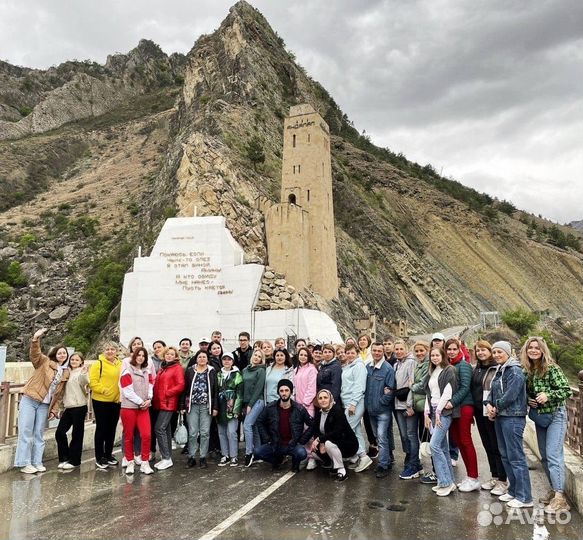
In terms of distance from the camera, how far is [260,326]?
55.2 ft

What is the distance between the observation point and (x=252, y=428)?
753cm

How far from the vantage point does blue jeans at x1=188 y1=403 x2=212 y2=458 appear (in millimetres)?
7406

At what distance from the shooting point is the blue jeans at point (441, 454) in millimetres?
5953

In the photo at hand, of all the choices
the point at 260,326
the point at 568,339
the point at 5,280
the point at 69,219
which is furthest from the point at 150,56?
the point at 260,326

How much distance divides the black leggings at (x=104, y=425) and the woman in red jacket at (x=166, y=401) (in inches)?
26.6

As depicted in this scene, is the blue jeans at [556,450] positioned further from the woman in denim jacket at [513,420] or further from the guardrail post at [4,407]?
the guardrail post at [4,407]

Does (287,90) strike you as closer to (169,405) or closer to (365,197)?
(365,197)

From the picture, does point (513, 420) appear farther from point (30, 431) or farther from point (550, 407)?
point (30, 431)

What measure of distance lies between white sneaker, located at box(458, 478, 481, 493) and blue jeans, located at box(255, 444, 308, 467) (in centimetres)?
207

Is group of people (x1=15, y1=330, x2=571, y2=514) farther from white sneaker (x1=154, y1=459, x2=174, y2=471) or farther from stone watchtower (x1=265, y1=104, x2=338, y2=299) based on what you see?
stone watchtower (x1=265, y1=104, x2=338, y2=299)

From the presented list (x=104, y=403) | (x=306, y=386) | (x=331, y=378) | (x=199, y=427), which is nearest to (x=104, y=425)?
(x=104, y=403)

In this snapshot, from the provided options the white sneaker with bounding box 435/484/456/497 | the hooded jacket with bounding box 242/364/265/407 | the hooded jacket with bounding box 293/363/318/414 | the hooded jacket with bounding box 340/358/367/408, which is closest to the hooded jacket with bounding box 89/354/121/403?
the hooded jacket with bounding box 242/364/265/407

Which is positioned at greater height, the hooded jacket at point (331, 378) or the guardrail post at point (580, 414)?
the hooded jacket at point (331, 378)

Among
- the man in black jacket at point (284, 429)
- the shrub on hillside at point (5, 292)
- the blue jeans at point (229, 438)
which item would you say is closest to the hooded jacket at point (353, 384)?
the man in black jacket at point (284, 429)
